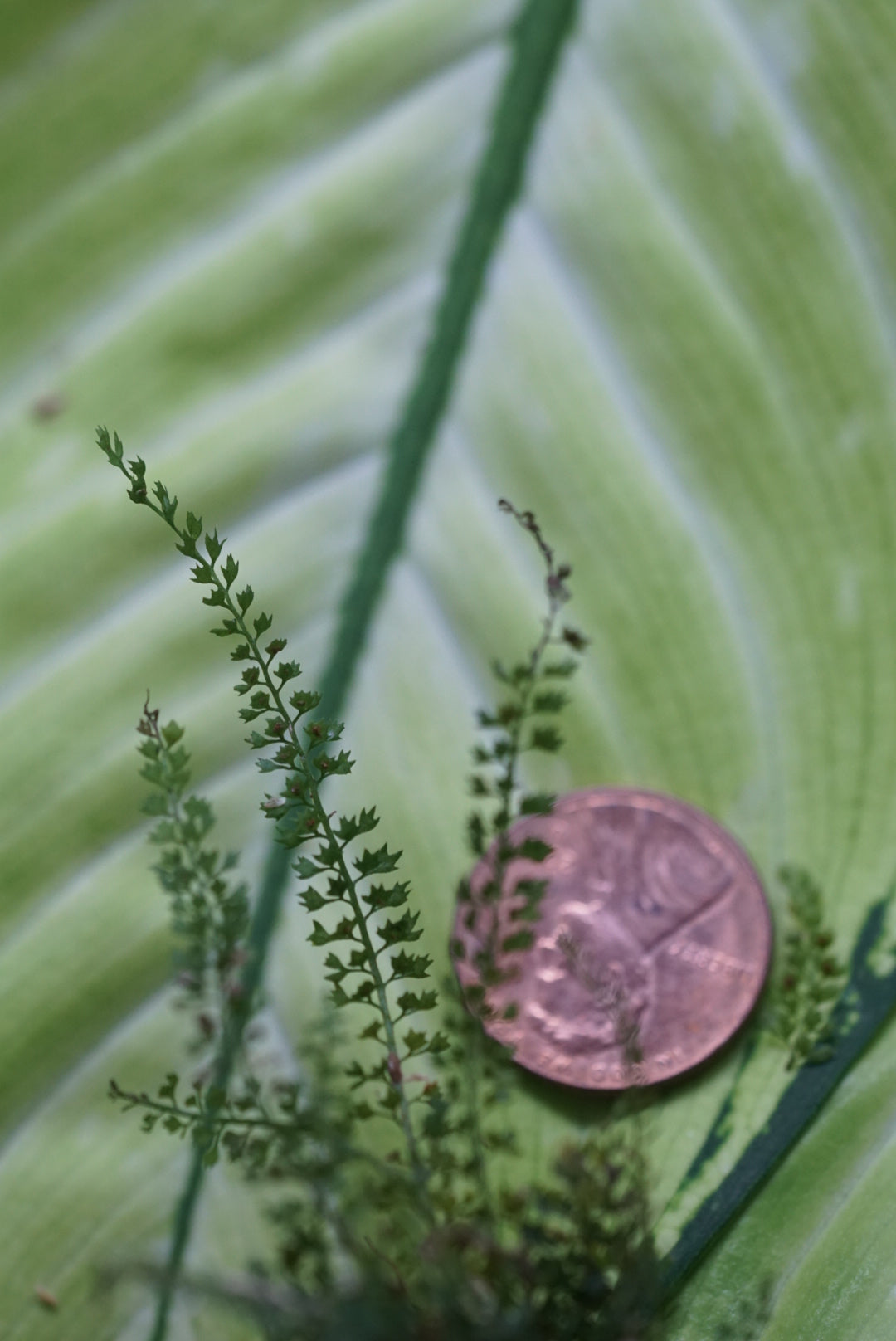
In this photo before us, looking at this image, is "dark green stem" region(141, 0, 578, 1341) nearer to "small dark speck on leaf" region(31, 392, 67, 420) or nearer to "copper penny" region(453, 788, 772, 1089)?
"copper penny" region(453, 788, 772, 1089)

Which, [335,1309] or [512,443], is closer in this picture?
[335,1309]

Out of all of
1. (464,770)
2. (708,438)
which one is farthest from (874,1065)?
(708,438)

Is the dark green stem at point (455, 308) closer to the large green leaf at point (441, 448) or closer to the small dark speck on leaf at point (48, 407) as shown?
the large green leaf at point (441, 448)

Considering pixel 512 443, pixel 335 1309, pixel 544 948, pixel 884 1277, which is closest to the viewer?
pixel 335 1309

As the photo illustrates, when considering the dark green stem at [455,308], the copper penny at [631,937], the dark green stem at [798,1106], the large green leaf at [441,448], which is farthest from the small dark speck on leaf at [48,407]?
the dark green stem at [798,1106]

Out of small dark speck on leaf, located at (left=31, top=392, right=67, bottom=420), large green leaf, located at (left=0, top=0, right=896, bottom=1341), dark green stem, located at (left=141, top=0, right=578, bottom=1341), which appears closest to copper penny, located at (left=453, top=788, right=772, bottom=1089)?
large green leaf, located at (left=0, top=0, right=896, bottom=1341)

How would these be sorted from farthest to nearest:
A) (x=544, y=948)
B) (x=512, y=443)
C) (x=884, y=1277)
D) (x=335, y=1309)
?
(x=512, y=443)
(x=544, y=948)
(x=884, y=1277)
(x=335, y=1309)

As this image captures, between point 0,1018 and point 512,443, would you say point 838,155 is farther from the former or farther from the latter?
point 0,1018
